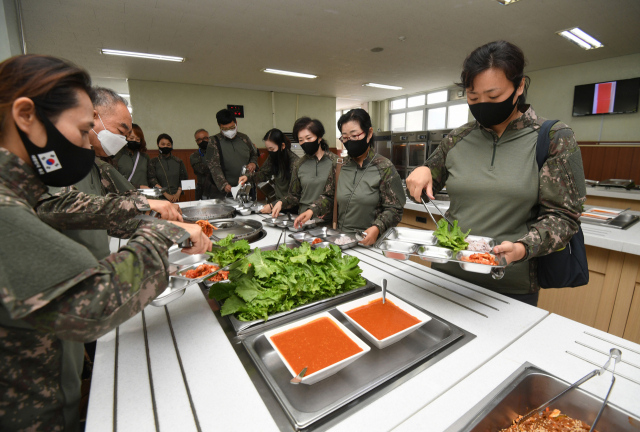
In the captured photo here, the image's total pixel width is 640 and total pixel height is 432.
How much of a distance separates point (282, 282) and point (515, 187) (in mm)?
1154

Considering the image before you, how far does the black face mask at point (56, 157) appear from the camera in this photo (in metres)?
0.75

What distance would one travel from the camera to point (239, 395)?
2.86 ft

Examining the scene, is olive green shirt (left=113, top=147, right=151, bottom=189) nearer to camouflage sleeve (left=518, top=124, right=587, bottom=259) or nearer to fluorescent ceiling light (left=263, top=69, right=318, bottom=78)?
fluorescent ceiling light (left=263, top=69, right=318, bottom=78)

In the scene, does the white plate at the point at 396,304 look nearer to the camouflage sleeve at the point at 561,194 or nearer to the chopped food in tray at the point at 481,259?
the chopped food in tray at the point at 481,259

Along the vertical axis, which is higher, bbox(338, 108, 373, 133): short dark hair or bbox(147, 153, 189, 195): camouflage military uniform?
bbox(338, 108, 373, 133): short dark hair

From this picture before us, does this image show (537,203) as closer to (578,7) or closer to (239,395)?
(239,395)

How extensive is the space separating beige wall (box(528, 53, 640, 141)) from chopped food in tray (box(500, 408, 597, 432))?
310 inches

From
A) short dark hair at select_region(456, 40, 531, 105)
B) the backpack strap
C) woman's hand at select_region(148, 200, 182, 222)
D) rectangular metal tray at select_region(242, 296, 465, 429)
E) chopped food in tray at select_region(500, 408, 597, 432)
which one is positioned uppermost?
short dark hair at select_region(456, 40, 531, 105)

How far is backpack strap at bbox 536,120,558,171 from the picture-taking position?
1.30 m

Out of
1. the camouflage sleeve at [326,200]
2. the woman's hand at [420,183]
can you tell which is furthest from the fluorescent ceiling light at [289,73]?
the woman's hand at [420,183]

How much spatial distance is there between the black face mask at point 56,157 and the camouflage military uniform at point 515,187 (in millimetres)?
1573

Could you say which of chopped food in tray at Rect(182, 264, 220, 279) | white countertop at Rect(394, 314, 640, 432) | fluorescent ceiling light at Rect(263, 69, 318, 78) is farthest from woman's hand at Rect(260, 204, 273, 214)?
fluorescent ceiling light at Rect(263, 69, 318, 78)

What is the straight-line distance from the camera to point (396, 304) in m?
1.27

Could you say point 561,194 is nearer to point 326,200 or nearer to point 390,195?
point 390,195
